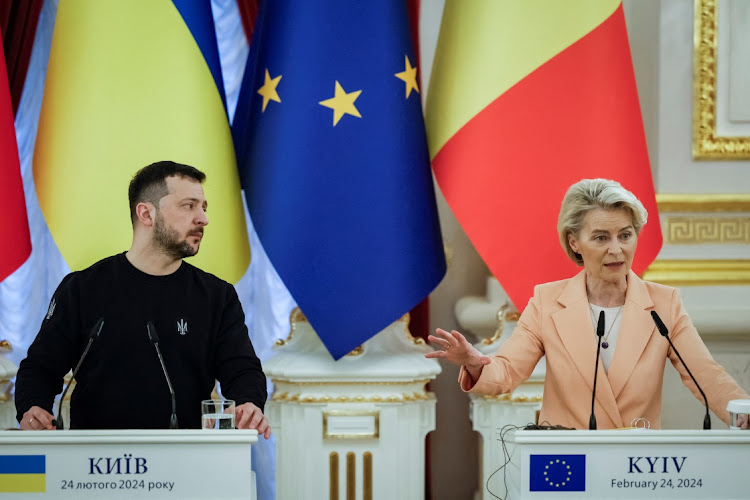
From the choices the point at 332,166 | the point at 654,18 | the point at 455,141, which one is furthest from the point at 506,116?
the point at 654,18

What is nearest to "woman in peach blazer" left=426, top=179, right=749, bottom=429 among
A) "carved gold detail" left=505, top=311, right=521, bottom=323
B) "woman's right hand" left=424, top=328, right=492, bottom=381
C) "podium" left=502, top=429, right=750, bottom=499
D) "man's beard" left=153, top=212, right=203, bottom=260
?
"woman's right hand" left=424, top=328, right=492, bottom=381

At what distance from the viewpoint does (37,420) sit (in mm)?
2352

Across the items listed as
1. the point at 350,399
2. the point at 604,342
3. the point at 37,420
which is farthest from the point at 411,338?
the point at 37,420

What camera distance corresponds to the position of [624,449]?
1976 mm

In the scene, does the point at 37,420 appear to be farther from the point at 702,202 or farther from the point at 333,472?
the point at 702,202

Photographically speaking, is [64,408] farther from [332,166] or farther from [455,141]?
[455,141]

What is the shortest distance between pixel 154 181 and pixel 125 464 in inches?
39.2

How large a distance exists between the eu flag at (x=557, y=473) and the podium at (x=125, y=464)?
592 mm

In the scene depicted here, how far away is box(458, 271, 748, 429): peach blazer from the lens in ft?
8.00

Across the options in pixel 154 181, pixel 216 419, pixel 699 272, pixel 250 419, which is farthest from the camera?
pixel 699 272

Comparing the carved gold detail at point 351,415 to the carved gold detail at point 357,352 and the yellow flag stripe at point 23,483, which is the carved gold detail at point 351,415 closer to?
the carved gold detail at point 357,352

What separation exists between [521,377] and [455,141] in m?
1.25

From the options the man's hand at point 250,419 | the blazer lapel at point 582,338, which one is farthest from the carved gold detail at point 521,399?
the man's hand at point 250,419

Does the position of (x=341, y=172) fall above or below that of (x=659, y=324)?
above
